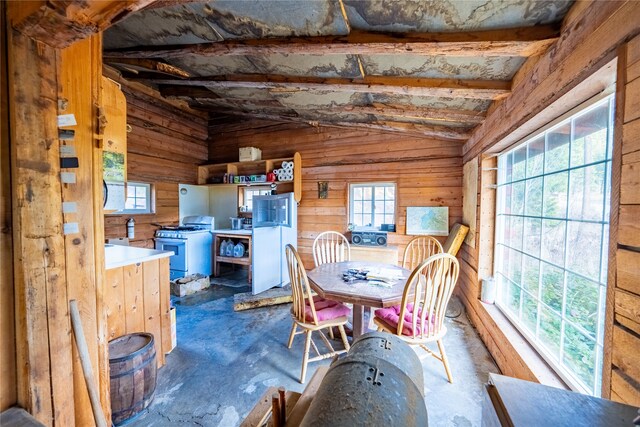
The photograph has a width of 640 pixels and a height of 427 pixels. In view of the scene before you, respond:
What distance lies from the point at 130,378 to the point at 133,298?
0.57 m

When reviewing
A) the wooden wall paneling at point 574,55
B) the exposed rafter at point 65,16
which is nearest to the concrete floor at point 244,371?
the wooden wall paneling at point 574,55

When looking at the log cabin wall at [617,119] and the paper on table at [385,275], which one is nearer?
the log cabin wall at [617,119]

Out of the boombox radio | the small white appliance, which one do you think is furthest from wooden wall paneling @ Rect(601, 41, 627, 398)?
the small white appliance

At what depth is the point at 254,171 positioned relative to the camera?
5.00 metres

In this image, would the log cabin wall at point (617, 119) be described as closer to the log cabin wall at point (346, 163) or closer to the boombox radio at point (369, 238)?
the log cabin wall at point (346, 163)

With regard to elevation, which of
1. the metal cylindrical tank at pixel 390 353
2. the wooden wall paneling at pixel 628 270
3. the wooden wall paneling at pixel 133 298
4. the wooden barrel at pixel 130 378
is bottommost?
the wooden barrel at pixel 130 378

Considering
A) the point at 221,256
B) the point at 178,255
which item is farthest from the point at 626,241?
the point at 178,255

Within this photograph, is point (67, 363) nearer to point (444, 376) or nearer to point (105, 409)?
point (105, 409)

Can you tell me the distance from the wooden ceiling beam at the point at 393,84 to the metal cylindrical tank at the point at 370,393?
6.75 feet

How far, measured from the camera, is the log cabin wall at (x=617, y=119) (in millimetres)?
884

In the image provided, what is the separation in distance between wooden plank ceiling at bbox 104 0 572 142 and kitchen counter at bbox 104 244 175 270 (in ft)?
5.04

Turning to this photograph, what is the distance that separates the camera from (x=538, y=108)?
1.52 m

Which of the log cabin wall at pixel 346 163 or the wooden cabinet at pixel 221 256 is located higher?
the log cabin wall at pixel 346 163

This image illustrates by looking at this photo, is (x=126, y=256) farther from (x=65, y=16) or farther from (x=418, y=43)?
(x=418, y=43)
